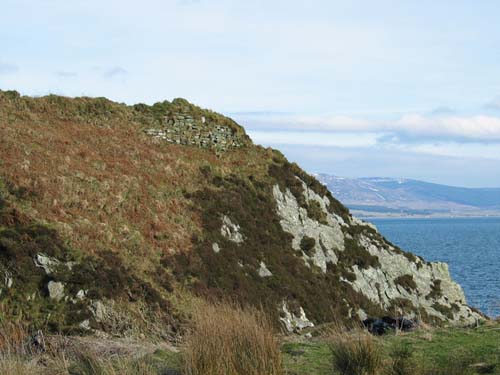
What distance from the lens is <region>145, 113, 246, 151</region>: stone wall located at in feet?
141

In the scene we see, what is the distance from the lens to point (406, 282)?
39156 millimetres

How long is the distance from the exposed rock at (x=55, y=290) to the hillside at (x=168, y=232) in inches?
1.5

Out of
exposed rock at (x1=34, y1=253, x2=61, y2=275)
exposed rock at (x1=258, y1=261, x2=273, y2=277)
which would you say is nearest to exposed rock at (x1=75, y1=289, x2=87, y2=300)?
exposed rock at (x1=34, y1=253, x2=61, y2=275)

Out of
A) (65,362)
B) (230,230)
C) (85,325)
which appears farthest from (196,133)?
(65,362)

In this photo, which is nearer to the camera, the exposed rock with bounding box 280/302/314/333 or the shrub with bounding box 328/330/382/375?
the shrub with bounding box 328/330/382/375

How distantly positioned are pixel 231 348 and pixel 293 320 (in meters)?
18.8

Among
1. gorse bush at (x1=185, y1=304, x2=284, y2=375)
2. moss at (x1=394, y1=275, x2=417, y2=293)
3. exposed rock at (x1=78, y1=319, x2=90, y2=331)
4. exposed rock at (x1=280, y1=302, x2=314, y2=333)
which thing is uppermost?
gorse bush at (x1=185, y1=304, x2=284, y2=375)

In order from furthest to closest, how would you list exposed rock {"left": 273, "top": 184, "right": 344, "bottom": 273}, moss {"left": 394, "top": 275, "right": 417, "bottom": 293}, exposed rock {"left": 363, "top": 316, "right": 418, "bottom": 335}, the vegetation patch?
moss {"left": 394, "top": 275, "right": 417, "bottom": 293}
exposed rock {"left": 273, "top": 184, "right": 344, "bottom": 273}
the vegetation patch
exposed rock {"left": 363, "top": 316, "right": 418, "bottom": 335}

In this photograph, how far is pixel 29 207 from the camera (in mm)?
24891

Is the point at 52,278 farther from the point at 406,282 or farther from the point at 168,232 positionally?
the point at 406,282

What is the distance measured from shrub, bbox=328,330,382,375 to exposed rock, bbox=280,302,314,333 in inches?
633

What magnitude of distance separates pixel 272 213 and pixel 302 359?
23354mm

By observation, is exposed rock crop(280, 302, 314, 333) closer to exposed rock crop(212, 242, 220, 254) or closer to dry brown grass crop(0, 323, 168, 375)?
exposed rock crop(212, 242, 220, 254)

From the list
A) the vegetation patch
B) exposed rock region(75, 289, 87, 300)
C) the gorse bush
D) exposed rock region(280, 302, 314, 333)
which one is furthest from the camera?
exposed rock region(280, 302, 314, 333)
